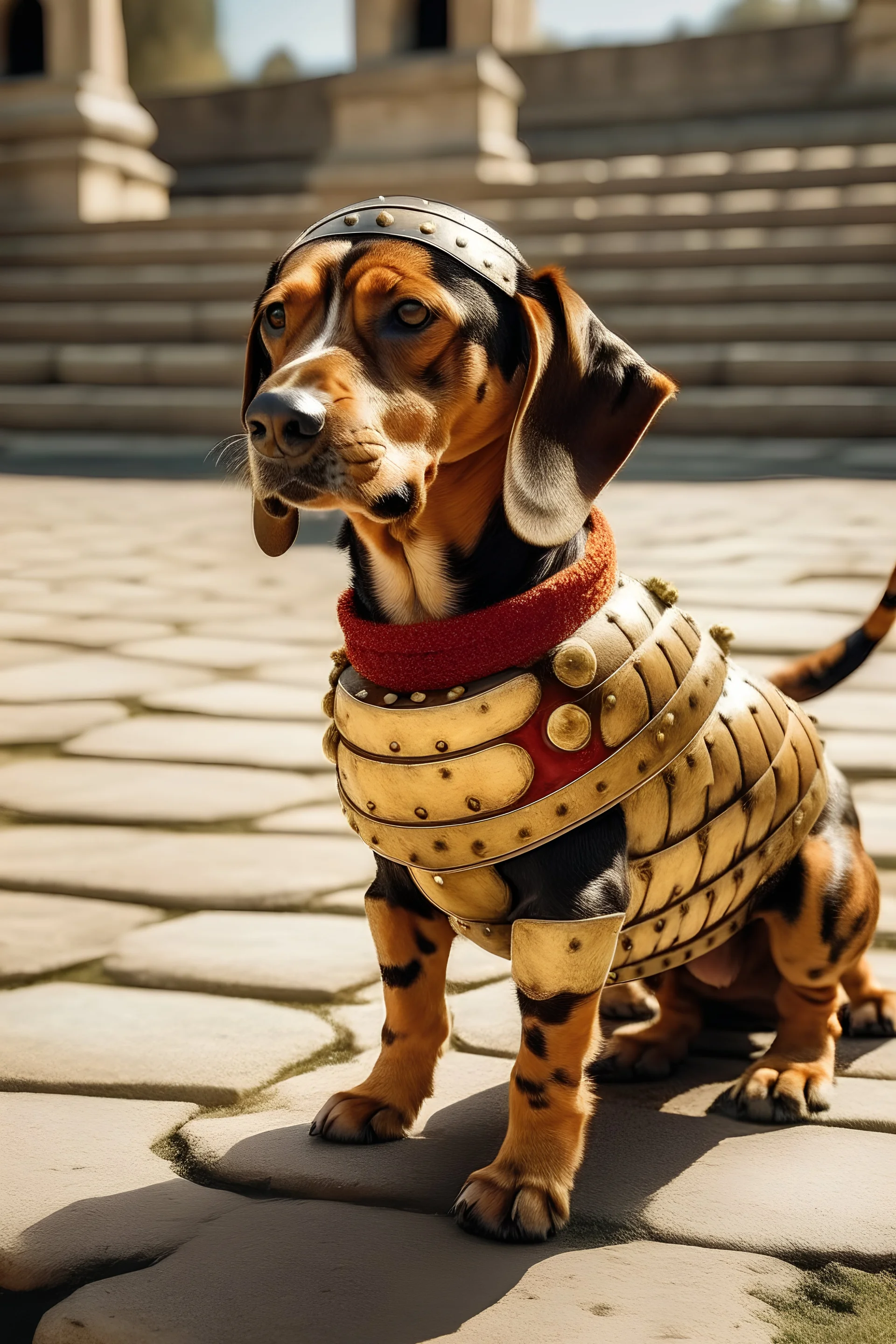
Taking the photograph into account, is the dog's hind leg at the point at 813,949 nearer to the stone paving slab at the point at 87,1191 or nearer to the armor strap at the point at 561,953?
the armor strap at the point at 561,953

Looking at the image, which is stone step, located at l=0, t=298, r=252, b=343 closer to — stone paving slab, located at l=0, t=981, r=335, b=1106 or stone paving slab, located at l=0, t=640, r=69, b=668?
stone paving slab, located at l=0, t=640, r=69, b=668

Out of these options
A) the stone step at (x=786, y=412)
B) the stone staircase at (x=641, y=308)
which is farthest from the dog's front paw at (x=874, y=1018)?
the stone step at (x=786, y=412)

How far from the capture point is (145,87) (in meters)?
26.5

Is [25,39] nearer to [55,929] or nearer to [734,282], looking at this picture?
[734,282]

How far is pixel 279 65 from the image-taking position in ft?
93.6

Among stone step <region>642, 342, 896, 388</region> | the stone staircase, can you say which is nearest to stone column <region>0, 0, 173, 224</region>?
the stone staircase

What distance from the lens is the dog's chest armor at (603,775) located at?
5.80 feet

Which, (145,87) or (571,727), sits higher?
(145,87)

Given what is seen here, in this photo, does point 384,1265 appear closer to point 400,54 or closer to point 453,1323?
point 453,1323

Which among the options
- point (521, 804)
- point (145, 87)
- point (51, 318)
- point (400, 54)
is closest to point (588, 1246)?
point (521, 804)

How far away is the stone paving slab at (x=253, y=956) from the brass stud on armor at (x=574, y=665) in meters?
0.81

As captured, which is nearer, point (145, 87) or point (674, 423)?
point (674, 423)

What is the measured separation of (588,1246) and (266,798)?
188 cm

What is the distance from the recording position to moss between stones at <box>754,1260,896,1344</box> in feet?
4.81
